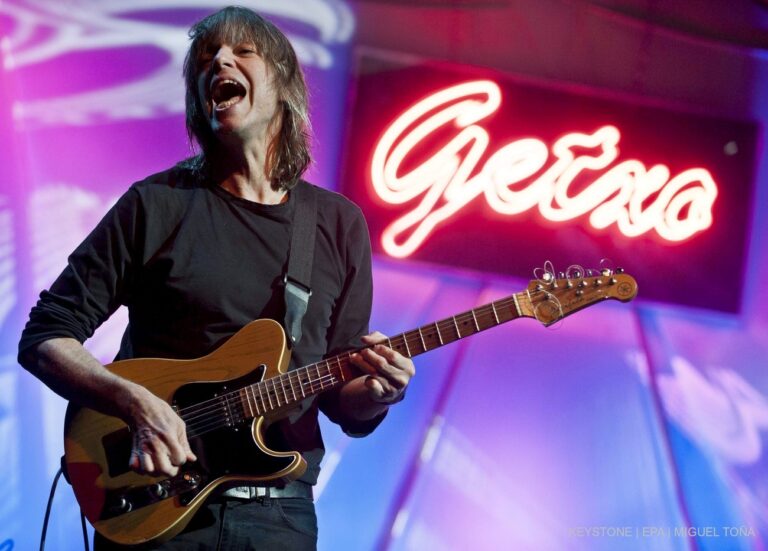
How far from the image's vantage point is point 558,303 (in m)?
2.39

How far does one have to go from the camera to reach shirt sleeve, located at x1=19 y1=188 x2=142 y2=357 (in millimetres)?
2197

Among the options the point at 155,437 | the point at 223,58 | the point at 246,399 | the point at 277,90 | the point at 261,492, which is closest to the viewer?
the point at 155,437

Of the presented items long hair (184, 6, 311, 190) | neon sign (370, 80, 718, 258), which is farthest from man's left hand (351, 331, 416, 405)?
neon sign (370, 80, 718, 258)

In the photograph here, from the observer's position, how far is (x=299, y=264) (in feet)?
7.75

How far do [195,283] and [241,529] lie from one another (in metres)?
0.68

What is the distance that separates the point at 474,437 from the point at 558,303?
5.42 ft

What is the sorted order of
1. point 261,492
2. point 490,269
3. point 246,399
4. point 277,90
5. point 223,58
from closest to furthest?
point 261,492 → point 246,399 → point 223,58 → point 277,90 → point 490,269

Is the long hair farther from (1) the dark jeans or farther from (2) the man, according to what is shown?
(1) the dark jeans

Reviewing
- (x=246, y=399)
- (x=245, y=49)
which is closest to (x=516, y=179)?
(x=245, y=49)

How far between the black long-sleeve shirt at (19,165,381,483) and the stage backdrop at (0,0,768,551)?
1424mm

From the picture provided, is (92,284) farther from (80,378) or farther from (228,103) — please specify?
(228,103)

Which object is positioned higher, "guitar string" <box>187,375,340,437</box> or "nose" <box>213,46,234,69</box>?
"nose" <box>213,46,234,69</box>

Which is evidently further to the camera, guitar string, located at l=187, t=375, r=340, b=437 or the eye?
the eye

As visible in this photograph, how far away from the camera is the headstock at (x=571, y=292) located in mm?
2379
